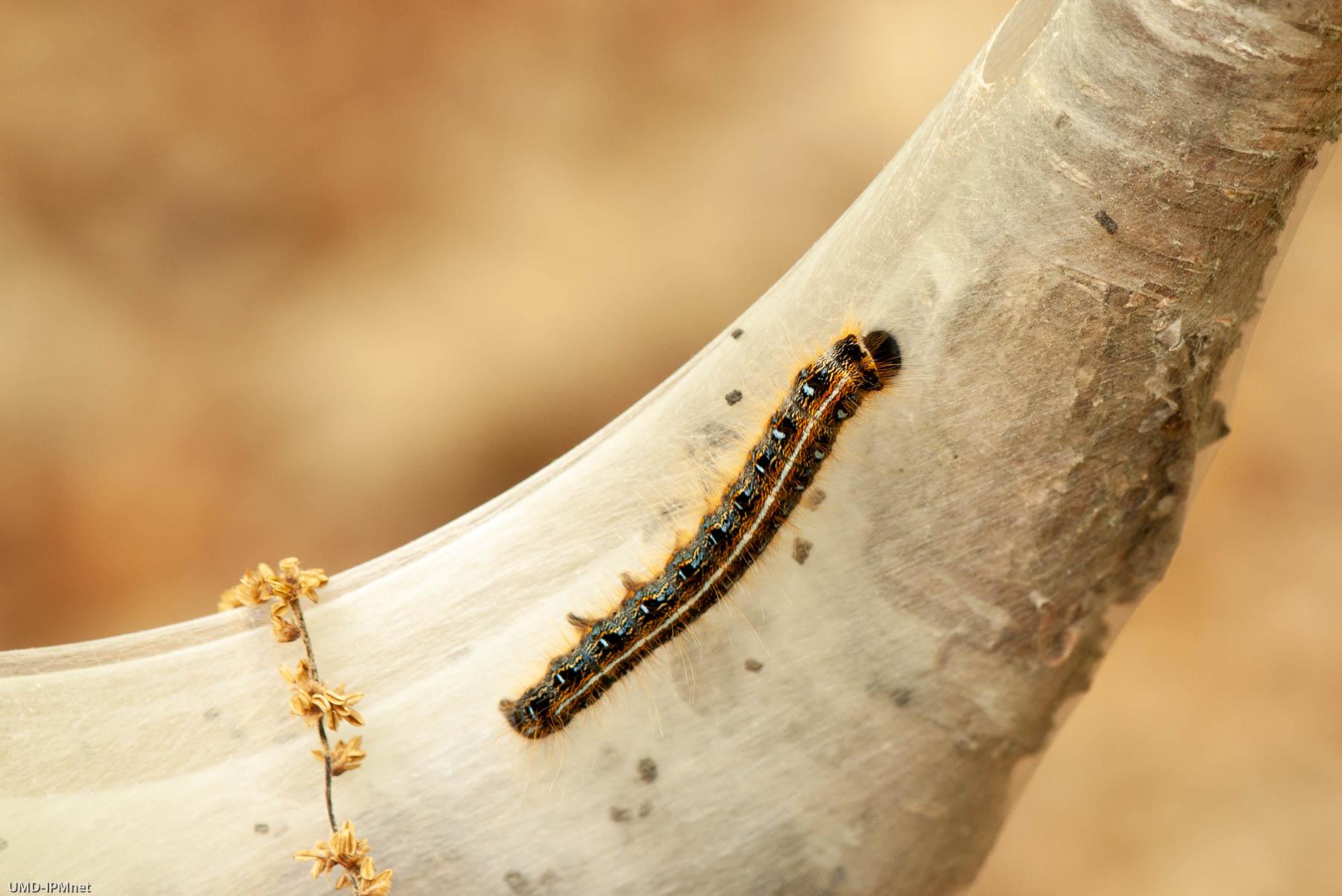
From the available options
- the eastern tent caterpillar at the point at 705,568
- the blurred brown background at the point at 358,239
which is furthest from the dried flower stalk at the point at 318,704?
the blurred brown background at the point at 358,239

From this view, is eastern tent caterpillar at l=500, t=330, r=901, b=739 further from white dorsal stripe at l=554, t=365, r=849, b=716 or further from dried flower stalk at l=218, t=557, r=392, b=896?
dried flower stalk at l=218, t=557, r=392, b=896

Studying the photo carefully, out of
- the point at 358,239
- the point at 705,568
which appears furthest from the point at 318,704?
the point at 358,239

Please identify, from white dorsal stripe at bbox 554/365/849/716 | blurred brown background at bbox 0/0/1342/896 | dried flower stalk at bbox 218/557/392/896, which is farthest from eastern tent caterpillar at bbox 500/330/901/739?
blurred brown background at bbox 0/0/1342/896

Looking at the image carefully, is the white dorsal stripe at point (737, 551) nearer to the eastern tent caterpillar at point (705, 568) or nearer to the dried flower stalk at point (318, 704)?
the eastern tent caterpillar at point (705, 568)

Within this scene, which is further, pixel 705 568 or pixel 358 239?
pixel 358 239

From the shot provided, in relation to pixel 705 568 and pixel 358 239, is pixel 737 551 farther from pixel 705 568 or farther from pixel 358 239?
pixel 358 239

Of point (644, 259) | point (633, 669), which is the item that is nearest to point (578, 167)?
point (644, 259)

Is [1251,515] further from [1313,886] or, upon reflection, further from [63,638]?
[63,638]

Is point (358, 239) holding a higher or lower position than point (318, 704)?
higher
